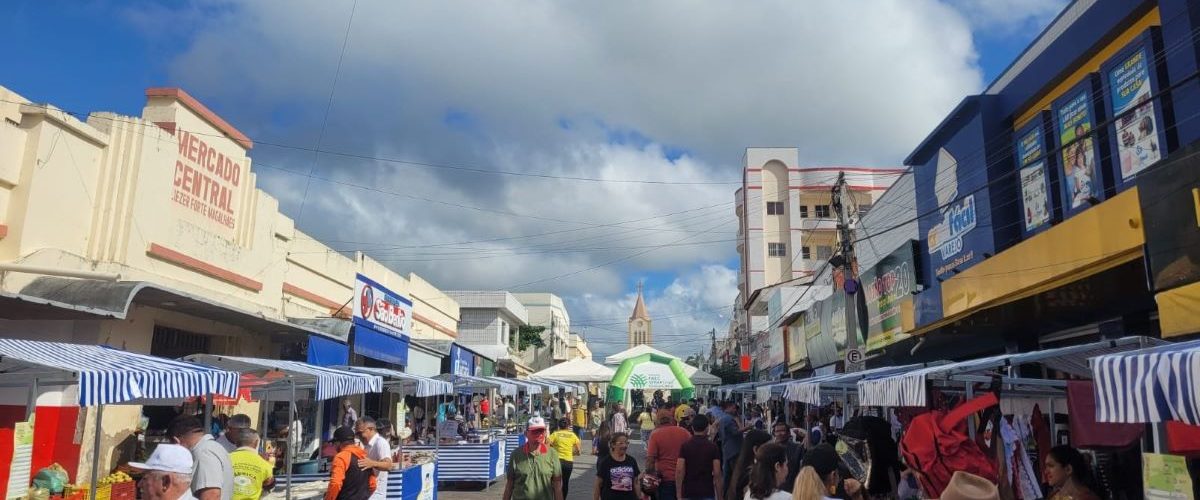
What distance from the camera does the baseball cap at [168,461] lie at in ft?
14.1

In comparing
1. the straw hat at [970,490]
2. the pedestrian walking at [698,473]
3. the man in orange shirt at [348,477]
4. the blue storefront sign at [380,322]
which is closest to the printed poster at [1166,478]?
the straw hat at [970,490]

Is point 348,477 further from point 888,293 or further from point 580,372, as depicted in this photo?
point 580,372

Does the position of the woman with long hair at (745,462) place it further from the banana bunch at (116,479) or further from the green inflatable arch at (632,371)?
the green inflatable arch at (632,371)

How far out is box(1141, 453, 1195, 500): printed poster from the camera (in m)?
5.18

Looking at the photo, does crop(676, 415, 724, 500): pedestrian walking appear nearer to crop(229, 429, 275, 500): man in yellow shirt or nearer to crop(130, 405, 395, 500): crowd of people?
crop(130, 405, 395, 500): crowd of people

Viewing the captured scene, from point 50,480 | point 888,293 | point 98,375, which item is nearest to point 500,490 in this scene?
point 50,480

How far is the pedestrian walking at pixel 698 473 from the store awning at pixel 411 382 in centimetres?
632

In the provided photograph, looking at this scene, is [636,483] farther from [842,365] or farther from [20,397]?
[842,365]

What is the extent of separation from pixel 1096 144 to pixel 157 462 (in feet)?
44.5

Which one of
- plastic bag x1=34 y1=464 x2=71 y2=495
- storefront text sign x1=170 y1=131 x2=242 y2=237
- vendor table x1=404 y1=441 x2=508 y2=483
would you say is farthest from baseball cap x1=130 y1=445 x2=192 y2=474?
vendor table x1=404 y1=441 x2=508 y2=483

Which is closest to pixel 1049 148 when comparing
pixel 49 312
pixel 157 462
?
pixel 157 462

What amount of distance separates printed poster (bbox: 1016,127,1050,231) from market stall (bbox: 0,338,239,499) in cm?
1341

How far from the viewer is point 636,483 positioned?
7.43 meters

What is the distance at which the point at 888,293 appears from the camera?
2145cm
